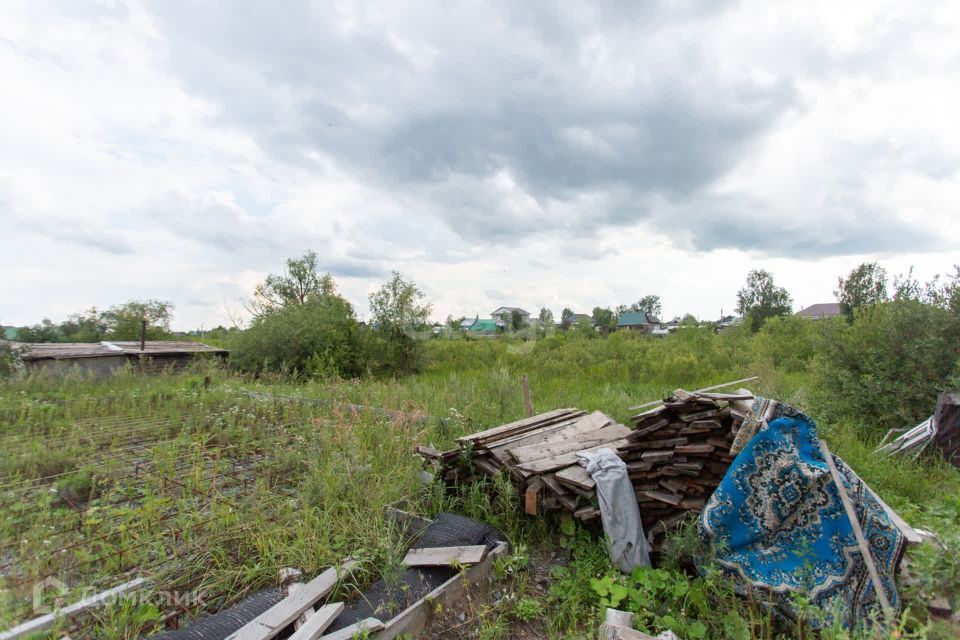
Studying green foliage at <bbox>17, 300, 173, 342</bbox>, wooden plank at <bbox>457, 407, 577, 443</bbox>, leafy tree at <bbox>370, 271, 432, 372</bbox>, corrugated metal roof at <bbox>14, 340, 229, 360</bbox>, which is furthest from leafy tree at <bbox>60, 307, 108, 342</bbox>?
wooden plank at <bbox>457, 407, 577, 443</bbox>

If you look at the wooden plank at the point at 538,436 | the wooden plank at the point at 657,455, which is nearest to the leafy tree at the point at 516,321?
the wooden plank at the point at 538,436

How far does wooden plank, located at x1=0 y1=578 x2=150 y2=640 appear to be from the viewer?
2258mm

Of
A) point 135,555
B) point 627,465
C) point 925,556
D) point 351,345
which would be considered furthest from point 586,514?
point 351,345

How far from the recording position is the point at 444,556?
3.21m

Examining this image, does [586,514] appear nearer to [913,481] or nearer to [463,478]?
[463,478]

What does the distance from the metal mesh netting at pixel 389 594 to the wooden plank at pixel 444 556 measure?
0.23ft

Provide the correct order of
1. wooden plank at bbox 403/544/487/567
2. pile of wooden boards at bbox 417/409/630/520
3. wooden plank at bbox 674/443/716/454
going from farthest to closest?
pile of wooden boards at bbox 417/409/630/520, wooden plank at bbox 674/443/716/454, wooden plank at bbox 403/544/487/567

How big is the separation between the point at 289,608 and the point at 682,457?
3.06m

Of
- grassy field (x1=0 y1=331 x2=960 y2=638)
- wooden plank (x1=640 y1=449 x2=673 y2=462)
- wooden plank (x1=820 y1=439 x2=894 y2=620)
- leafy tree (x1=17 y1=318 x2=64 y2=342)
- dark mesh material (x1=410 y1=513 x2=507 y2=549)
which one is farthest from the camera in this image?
leafy tree (x1=17 y1=318 x2=64 y2=342)

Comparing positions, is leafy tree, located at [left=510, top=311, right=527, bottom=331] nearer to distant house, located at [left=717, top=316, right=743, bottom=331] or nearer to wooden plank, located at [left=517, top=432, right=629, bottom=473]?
distant house, located at [left=717, top=316, right=743, bottom=331]

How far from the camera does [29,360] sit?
11898mm

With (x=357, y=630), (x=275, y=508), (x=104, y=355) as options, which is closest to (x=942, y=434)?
(x=357, y=630)

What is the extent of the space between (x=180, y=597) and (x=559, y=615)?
244 centimetres

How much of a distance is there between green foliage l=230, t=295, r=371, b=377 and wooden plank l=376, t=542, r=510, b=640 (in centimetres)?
1071
